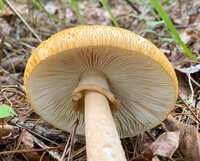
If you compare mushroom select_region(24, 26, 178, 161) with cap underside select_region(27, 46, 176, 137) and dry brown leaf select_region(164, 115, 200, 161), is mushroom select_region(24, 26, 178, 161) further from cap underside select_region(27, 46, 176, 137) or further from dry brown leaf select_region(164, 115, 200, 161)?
dry brown leaf select_region(164, 115, 200, 161)

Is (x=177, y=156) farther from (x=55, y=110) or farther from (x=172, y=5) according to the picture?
(x=172, y=5)

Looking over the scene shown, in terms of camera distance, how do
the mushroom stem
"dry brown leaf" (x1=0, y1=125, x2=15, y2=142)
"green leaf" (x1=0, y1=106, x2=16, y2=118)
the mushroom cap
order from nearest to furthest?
the mushroom cap < the mushroom stem < "green leaf" (x1=0, y1=106, x2=16, y2=118) < "dry brown leaf" (x1=0, y1=125, x2=15, y2=142)

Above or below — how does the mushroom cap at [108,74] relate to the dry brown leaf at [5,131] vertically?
above

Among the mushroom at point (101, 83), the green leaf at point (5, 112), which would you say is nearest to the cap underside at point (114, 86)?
the mushroom at point (101, 83)

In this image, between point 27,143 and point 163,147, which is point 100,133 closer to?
point 163,147

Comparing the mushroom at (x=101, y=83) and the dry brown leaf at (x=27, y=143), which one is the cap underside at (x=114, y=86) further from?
the dry brown leaf at (x=27, y=143)

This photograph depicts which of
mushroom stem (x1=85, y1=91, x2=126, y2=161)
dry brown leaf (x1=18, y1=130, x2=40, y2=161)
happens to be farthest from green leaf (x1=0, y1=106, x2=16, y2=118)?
mushroom stem (x1=85, y1=91, x2=126, y2=161)

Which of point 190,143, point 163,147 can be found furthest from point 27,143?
point 190,143
